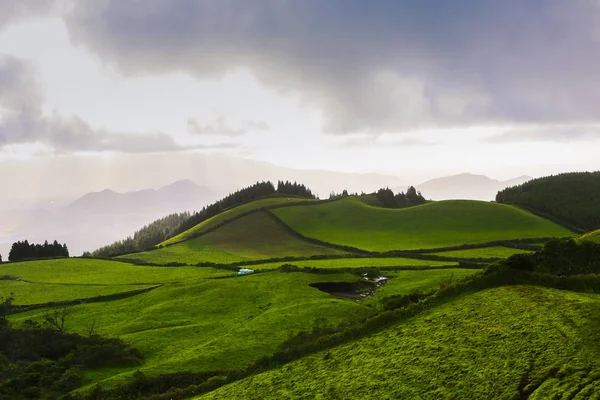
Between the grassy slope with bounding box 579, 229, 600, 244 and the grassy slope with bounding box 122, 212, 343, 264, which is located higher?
the grassy slope with bounding box 122, 212, 343, 264

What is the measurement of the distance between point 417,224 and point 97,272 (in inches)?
3847

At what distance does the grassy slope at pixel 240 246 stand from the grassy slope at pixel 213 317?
160 feet

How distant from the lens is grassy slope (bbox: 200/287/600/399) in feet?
54.9

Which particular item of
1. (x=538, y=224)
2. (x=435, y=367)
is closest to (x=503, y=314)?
(x=435, y=367)

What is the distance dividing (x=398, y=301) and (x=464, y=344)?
10.2 meters

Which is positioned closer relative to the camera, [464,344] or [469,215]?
[464,344]

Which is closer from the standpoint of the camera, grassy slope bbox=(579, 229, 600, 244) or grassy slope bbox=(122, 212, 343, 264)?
grassy slope bbox=(579, 229, 600, 244)

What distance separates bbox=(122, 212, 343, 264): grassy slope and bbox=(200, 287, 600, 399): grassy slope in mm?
91789

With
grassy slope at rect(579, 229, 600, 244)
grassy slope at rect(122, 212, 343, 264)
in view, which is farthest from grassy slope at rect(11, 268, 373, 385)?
grassy slope at rect(122, 212, 343, 264)

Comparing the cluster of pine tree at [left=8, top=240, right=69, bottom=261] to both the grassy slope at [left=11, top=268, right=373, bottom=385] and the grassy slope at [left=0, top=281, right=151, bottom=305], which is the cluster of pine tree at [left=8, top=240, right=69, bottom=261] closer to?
the grassy slope at [left=0, top=281, right=151, bottom=305]

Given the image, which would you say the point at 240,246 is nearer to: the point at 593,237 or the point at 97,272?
the point at 97,272

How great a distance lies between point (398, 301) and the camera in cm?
3053

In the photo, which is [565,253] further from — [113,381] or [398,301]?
[113,381]

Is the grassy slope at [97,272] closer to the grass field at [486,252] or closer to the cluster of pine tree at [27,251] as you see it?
the cluster of pine tree at [27,251]
